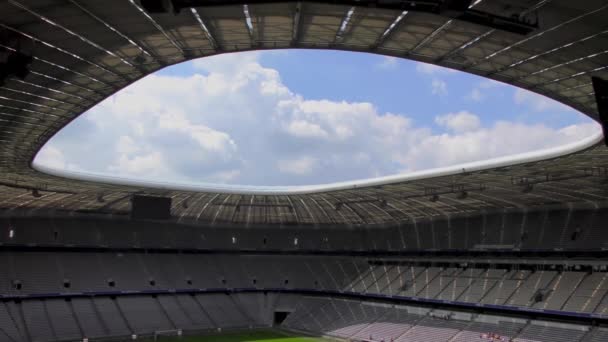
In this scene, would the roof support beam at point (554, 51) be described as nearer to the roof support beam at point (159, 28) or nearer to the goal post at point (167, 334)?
the roof support beam at point (159, 28)

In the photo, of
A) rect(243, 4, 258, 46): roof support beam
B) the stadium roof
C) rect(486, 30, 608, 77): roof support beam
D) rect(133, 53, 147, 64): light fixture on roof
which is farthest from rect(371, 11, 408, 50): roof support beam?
rect(133, 53, 147, 64): light fixture on roof

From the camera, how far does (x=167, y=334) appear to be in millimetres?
50844

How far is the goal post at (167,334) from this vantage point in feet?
161

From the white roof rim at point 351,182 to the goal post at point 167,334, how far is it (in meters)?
14.3

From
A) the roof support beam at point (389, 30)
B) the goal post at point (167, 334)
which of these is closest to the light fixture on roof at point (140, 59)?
the roof support beam at point (389, 30)

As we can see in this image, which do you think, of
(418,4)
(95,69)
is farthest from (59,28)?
(418,4)

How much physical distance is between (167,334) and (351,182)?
22.8m

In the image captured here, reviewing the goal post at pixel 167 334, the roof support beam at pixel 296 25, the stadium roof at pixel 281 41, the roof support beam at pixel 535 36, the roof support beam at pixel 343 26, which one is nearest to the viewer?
the roof support beam at pixel 535 36

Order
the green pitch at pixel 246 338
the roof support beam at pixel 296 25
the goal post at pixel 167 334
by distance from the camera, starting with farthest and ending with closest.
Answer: the goal post at pixel 167 334
the green pitch at pixel 246 338
the roof support beam at pixel 296 25

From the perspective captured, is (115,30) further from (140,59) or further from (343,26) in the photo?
(343,26)

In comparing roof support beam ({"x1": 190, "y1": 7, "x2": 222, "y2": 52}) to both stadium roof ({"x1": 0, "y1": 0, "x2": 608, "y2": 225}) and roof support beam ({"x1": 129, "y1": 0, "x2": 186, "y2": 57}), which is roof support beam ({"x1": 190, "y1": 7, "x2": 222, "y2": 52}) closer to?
stadium roof ({"x1": 0, "y1": 0, "x2": 608, "y2": 225})

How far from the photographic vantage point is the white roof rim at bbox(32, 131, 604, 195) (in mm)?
28280

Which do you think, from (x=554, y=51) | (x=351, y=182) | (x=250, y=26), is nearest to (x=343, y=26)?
(x=250, y=26)

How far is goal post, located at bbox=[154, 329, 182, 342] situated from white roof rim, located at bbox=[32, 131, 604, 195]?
46.9 ft
